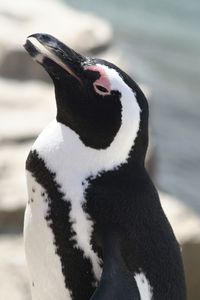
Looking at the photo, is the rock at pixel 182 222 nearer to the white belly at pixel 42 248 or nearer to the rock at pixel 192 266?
the rock at pixel 192 266

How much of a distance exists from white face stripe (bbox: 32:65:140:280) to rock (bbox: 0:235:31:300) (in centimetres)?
94

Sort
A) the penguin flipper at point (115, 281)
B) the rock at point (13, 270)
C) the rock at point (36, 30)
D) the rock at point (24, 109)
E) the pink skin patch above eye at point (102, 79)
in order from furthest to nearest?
the rock at point (36, 30) < the rock at point (24, 109) < the rock at point (13, 270) < the pink skin patch above eye at point (102, 79) < the penguin flipper at point (115, 281)

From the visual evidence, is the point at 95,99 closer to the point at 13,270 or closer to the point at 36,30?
the point at 13,270

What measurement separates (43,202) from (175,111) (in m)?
4.05

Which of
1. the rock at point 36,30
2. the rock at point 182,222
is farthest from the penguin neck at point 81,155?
the rock at point 36,30

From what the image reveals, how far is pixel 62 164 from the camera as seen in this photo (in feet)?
6.67

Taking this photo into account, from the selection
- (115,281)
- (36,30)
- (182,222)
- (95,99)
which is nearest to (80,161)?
(95,99)

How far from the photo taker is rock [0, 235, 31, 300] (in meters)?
2.94

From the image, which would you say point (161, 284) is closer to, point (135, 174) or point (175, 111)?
point (135, 174)

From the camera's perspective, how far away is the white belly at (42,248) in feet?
6.78

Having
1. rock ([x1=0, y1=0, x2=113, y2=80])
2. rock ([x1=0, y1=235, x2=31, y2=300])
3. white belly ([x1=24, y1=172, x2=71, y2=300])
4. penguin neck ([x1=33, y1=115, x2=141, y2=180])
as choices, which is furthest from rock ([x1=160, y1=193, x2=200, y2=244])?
rock ([x1=0, y1=0, x2=113, y2=80])

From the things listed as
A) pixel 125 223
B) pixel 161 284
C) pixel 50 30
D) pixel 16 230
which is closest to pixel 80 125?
pixel 125 223

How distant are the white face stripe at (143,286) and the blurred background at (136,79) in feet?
3.30

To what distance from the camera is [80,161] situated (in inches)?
80.1
